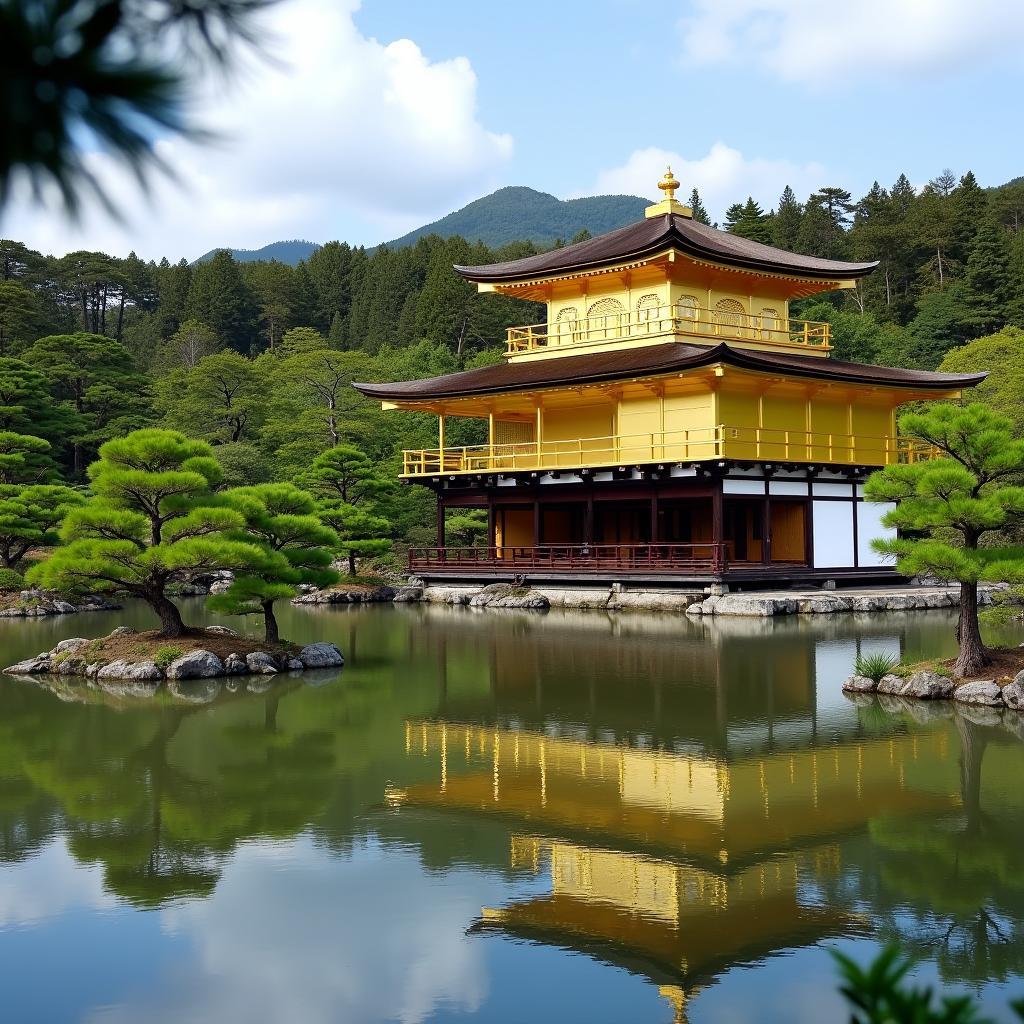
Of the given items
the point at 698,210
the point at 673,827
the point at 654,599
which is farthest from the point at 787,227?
the point at 673,827

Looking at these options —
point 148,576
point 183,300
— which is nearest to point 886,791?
point 148,576

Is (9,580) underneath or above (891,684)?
above

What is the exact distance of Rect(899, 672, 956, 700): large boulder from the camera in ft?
40.3

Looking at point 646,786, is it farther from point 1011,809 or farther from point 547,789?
point 1011,809

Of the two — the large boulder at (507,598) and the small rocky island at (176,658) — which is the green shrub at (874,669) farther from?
the large boulder at (507,598)

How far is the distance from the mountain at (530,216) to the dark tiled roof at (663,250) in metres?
145

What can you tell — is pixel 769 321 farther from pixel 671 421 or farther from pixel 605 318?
pixel 671 421

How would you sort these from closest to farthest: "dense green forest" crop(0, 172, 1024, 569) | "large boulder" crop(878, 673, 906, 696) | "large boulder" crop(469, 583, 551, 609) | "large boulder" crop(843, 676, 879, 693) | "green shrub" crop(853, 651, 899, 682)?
"large boulder" crop(878, 673, 906, 696), "large boulder" crop(843, 676, 879, 693), "green shrub" crop(853, 651, 899, 682), "large boulder" crop(469, 583, 551, 609), "dense green forest" crop(0, 172, 1024, 569)

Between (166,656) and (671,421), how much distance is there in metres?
15.7

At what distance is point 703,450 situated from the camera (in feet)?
84.2

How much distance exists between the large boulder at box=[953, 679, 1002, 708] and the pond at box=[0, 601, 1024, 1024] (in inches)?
23.4

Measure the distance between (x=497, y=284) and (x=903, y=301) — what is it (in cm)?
3408

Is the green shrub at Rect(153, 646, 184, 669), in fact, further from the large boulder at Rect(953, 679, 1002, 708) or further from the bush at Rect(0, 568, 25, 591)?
the bush at Rect(0, 568, 25, 591)

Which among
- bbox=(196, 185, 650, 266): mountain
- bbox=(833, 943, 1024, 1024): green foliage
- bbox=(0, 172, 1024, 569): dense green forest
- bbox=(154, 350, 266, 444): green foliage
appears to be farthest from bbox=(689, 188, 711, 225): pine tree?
bbox=(196, 185, 650, 266): mountain
